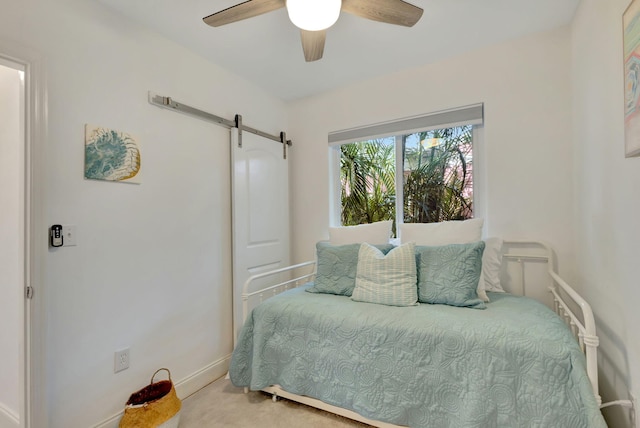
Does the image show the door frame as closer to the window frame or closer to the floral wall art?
the floral wall art

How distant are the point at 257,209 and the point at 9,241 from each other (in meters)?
1.48

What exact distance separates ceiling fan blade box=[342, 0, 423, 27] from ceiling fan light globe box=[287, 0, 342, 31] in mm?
120

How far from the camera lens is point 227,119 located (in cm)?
232

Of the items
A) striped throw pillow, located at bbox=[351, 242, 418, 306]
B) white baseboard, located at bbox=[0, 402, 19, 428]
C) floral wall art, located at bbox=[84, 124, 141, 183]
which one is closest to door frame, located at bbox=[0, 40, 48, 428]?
floral wall art, located at bbox=[84, 124, 141, 183]

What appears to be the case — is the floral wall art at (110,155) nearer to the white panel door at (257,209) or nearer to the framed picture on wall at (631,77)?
the white panel door at (257,209)

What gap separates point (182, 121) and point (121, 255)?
3.08ft

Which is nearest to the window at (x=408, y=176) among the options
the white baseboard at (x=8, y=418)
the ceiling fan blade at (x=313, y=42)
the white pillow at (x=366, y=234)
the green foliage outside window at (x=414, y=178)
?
the green foliage outside window at (x=414, y=178)

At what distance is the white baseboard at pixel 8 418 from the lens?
1536 mm

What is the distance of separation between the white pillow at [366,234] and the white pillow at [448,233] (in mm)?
181

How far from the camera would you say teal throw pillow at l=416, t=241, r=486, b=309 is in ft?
5.39

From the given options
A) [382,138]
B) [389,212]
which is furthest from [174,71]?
[389,212]

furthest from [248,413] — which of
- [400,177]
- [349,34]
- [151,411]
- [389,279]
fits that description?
[349,34]

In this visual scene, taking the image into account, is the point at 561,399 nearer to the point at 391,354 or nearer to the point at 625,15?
the point at 391,354

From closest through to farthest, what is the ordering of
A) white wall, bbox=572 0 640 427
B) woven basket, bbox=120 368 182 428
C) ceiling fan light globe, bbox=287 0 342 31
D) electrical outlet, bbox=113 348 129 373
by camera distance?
1. white wall, bbox=572 0 640 427
2. ceiling fan light globe, bbox=287 0 342 31
3. woven basket, bbox=120 368 182 428
4. electrical outlet, bbox=113 348 129 373
